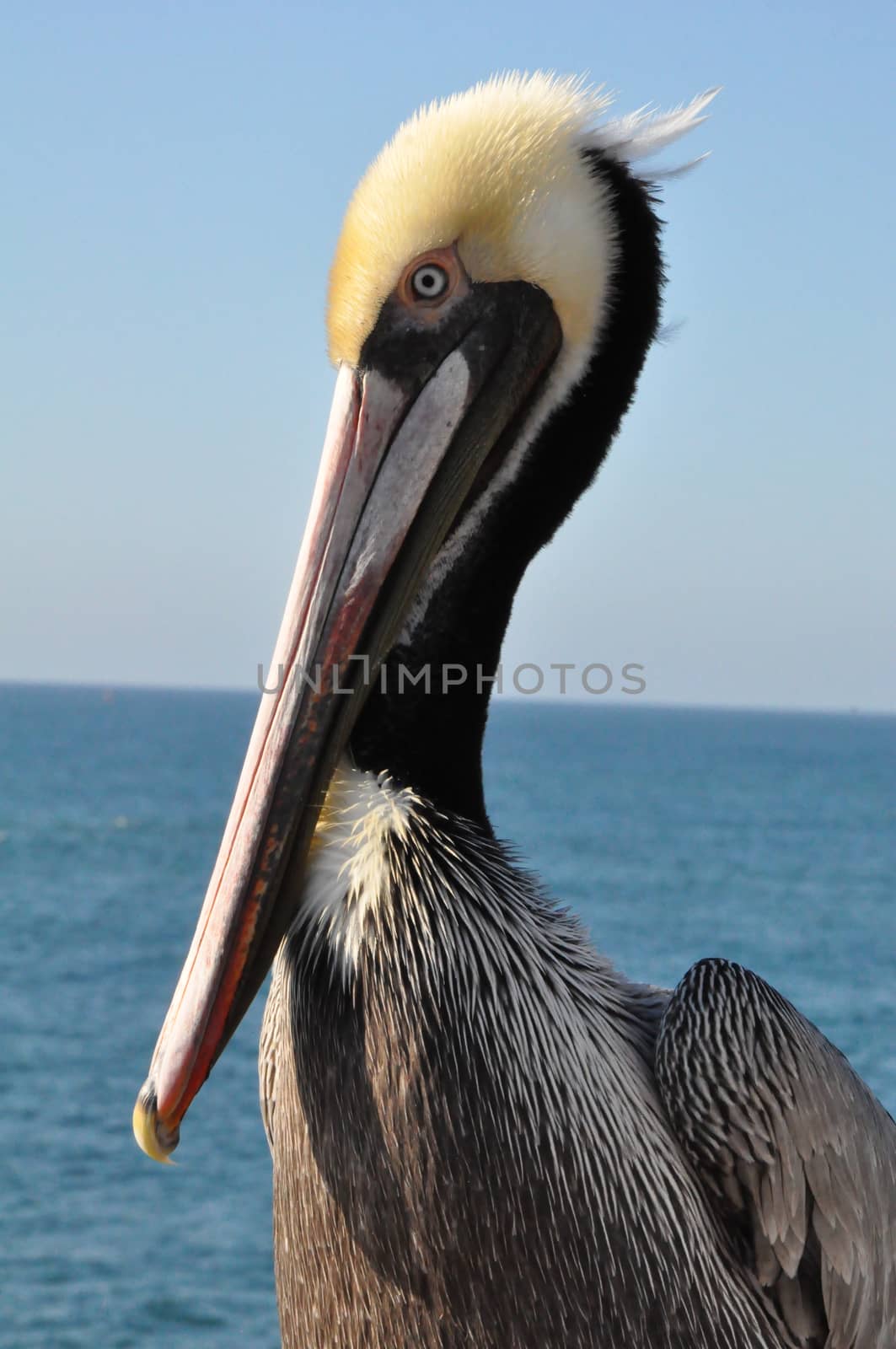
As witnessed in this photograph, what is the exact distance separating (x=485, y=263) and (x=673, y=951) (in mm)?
51694

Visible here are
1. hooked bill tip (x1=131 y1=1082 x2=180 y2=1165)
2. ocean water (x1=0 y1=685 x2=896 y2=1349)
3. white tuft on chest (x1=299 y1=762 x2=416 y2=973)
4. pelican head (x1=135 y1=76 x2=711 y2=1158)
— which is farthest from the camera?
ocean water (x1=0 y1=685 x2=896 y2=1349)

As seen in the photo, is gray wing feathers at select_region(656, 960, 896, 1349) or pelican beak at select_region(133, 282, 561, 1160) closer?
pelican beak at select_region(133, 282, 561, 1160)

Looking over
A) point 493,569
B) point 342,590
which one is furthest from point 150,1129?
point 493,569

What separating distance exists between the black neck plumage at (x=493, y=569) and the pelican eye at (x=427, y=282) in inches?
14.0

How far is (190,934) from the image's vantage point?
6022 cm

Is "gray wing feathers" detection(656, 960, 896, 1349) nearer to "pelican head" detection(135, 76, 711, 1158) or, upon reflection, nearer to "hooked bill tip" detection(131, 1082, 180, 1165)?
"pelican head" detection(135, 76, 711, 1158)

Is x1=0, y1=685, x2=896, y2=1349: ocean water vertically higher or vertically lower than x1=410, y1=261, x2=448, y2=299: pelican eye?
lower

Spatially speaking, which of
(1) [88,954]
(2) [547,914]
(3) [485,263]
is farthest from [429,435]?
(1) [88,954]

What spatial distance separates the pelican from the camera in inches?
100

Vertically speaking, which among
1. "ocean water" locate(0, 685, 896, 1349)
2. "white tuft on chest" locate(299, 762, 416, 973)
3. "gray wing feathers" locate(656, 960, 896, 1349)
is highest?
"white tuft on chest" locate(299, 762, 416, 973)

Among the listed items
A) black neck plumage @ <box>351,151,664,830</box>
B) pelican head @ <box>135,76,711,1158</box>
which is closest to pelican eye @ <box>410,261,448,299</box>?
pelican head @ <box>135,76,711,1158</box>

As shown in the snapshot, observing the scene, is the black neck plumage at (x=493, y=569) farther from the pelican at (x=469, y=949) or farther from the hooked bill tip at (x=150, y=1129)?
the hooked bill tip at (x=150, y=1129)

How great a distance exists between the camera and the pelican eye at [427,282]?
8.80ft

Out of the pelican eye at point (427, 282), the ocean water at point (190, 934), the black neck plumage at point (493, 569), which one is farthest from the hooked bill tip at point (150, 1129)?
the pelican eye at point (427, 282)
